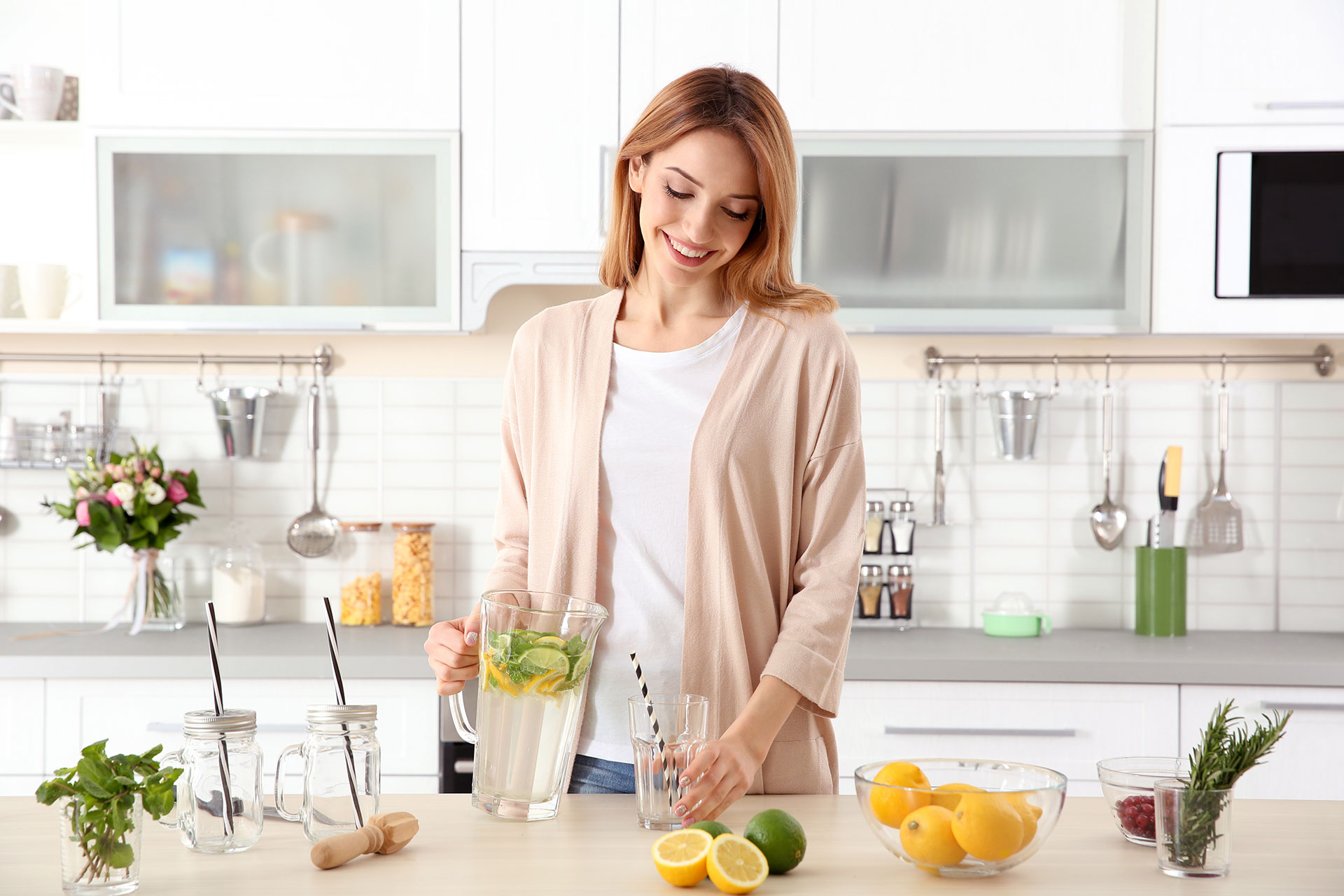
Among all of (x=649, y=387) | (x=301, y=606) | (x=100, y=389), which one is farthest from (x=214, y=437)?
(x=649, y=387)

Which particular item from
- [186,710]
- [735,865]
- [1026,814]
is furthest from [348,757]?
[186,710]

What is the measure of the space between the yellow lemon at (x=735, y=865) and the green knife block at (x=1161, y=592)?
182cm

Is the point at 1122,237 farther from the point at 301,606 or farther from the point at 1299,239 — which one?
the point at 301,606

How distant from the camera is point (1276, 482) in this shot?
2.58 meters

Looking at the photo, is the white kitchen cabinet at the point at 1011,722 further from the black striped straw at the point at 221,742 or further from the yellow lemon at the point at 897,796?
the black striped straw at the point at 221,742

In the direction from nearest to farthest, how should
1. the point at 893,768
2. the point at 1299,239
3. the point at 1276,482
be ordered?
the point at 893,768
the point at 1299,239
the point at 1276,482

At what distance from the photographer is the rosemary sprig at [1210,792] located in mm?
923

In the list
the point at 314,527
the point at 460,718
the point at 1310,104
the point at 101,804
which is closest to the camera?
the point at 101,804

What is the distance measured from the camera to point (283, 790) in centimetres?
102

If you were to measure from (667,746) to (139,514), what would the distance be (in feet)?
5.88

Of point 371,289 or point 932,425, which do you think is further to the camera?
point 932,425

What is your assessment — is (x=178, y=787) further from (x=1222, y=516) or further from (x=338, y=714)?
(x=1222, y=516)

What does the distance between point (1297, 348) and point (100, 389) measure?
2.79 metres

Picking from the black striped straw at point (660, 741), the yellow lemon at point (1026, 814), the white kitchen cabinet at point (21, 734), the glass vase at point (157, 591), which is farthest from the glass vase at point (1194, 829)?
the glass vase at point (157, 591)
